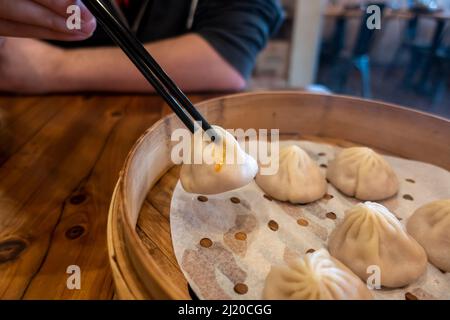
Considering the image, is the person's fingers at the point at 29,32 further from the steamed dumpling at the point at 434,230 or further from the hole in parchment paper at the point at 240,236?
the steamed dumpling at the point at 434,230

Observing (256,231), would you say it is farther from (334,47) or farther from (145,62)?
(334,47)

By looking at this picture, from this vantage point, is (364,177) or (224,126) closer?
(364,177)

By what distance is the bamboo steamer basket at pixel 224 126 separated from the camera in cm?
54

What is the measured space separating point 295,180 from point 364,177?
19 centimetres

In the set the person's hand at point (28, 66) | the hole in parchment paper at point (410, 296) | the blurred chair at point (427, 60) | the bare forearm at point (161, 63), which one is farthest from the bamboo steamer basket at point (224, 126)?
the blurred chair at point (427, 60)

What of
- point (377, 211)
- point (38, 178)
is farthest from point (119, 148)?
point (377, 211)

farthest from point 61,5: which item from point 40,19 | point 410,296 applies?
point 410,296

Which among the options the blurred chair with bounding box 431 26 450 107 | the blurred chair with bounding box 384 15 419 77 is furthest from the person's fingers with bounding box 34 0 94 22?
the blurred chair with bounding box 384 15 419 77

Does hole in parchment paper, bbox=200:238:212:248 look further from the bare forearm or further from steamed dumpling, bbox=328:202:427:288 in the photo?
the bare forearm

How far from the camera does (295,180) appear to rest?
0.86m

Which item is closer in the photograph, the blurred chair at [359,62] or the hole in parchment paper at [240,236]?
the hole in parchment paper at [240,236]

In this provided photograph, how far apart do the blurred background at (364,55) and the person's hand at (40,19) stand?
2100mm
